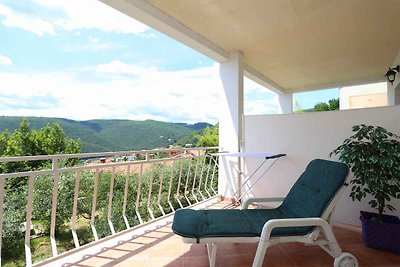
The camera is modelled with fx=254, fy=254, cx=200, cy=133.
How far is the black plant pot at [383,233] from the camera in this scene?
2443 millimetres

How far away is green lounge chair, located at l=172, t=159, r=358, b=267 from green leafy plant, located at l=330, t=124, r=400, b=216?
0.38 m

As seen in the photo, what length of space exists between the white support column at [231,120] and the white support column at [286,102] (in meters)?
4.62

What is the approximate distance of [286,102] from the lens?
8844 millimetres

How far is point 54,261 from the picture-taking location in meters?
2.27

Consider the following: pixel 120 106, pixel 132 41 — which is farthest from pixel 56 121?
pixel 132 41

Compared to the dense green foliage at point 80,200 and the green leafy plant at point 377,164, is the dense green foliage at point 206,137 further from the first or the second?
the green leafy plant at point 377,164

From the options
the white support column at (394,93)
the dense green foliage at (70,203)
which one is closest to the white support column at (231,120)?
the dense green foliage at (70,203)

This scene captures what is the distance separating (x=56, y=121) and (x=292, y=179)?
1187 cm

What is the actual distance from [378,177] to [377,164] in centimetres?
14

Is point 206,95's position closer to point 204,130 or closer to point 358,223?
point 204,130

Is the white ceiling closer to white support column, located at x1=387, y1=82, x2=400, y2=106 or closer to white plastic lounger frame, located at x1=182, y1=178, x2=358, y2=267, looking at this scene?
white support column, located at x1=387, y1=82, x2=400, y2=106

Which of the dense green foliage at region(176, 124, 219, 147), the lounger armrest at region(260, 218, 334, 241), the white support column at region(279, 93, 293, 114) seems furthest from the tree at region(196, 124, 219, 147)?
the lounger armrest at region(260, 218, 334, 241)

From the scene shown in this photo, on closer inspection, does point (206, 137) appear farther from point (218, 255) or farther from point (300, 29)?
point (218, 255)

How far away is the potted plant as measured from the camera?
2.44 metres
